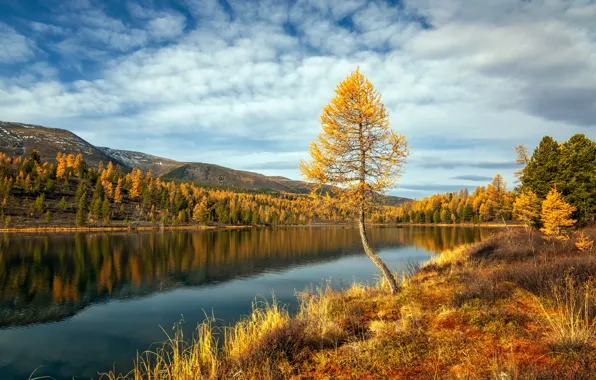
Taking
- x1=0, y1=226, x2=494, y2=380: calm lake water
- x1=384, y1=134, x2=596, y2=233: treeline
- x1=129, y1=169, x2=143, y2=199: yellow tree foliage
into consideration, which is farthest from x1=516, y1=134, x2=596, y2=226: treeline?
x1=129, y1=169, x2=143, y2=199: yellow tree foliage

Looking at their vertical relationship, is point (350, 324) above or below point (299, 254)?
above

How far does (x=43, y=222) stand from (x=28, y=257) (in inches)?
3121

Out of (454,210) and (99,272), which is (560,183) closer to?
(99,272)

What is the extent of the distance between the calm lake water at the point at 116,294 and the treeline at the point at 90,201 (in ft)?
215

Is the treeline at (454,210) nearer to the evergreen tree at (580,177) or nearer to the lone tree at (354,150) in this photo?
the evergreen tree at (580,177)

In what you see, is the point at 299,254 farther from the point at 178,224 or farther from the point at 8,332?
the point at 178,224

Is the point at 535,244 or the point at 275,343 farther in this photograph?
the point at 535,244

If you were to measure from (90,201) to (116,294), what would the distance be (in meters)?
127

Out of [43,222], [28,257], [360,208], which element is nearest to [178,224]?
[43,222]

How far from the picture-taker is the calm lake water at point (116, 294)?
53.9 ft

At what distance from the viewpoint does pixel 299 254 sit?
56969 millimetres

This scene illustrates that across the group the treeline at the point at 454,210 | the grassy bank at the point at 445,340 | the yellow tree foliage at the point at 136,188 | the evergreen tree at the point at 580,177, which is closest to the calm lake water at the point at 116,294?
the grassy bank at the point at 445,340

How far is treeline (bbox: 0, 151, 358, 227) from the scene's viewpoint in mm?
115125

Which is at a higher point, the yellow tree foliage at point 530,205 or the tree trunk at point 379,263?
the yellow tree foliage at point 530,205
